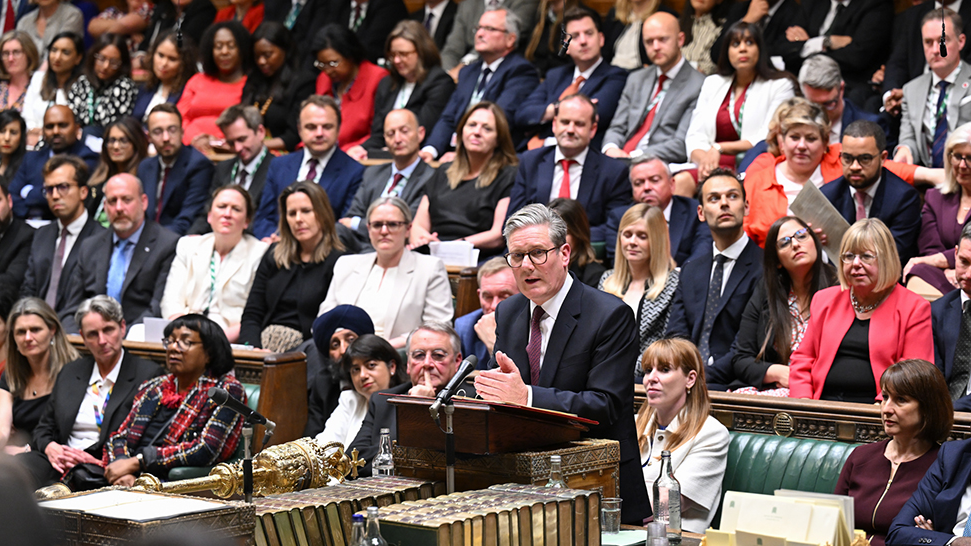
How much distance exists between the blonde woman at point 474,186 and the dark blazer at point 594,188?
0.17 meters

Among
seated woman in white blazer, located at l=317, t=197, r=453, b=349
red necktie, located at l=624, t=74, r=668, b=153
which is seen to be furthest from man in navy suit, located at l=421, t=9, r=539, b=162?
seated woman in white blazer, located at l=317, t=197, r=453, b=349

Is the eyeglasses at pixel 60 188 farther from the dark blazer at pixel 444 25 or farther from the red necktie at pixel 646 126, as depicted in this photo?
the red necktie at pixel 646 126

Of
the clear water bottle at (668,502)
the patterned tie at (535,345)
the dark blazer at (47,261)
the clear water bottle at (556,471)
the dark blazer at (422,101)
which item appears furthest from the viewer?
the dark blazer at (422,101)

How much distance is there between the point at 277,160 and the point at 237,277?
3.77ft

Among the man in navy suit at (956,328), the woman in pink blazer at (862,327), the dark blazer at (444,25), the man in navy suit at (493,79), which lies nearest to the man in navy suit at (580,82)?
the man in navy suit at (493,79)

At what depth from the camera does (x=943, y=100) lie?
5.54 m

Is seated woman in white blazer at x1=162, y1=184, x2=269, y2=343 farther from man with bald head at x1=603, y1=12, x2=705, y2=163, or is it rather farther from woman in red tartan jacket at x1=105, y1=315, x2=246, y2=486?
man with bald head at x1=603, y1=12, x2=705, y2=163

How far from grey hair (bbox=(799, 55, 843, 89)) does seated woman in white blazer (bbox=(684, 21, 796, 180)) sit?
0.58ft

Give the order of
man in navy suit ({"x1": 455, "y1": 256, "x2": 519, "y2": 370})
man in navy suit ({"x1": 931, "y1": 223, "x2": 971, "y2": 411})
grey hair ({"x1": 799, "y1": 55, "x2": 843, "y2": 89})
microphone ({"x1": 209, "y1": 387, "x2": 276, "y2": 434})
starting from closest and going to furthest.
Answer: microphone ({"x1": 209, "y1": 387, "x2": 276, "y2": 434}), man in navy suit ({"x1": 931, "y1": 223, "x2": 971, "y2": 411}), man in navy suit ({"x1": 455, "y1": 256, "x2": 519, "y2": 370}), grey hair ({"x1": 799, "y1": 55, "x2": 843, "y2": 89})

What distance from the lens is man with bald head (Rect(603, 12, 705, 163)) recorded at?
20.5 feet

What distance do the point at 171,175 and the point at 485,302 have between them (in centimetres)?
305

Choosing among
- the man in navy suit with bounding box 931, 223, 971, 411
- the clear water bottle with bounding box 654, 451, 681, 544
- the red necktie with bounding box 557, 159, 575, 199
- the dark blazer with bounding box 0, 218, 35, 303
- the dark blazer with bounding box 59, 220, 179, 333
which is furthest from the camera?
the dark blazer with bounding box 0, 218, 35, 303

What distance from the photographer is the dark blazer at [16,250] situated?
674 centimetres

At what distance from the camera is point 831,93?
224 inches
